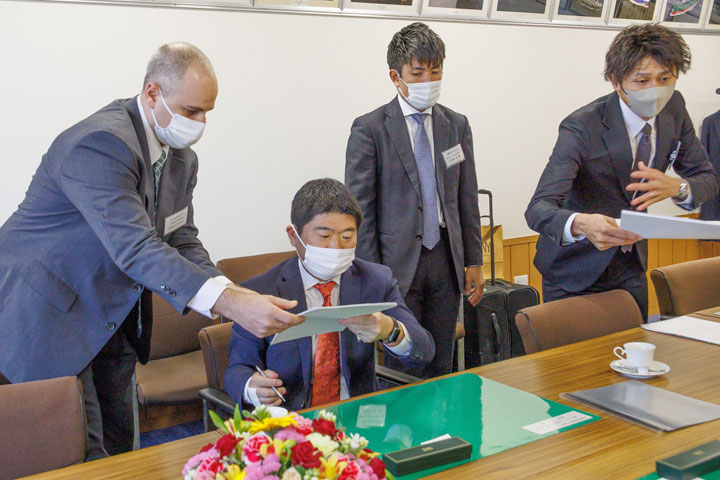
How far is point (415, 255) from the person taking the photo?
3055 mm

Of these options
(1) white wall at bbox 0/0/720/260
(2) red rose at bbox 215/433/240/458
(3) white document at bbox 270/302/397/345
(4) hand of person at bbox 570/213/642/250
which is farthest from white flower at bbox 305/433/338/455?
(1) white wall at bbox 0/0/720/260

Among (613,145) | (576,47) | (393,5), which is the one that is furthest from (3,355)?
(576,47)

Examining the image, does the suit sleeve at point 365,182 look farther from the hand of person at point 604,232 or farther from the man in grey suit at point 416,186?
the hand of person at point 604,232

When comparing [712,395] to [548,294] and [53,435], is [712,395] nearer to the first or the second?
[548,294]

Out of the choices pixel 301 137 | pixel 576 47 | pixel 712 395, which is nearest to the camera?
pixel 712 395

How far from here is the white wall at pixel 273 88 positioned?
346 cm

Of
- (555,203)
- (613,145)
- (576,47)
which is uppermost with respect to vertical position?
(576,47)

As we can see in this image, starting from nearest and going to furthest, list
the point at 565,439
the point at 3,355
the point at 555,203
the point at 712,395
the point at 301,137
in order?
the point at 565,439
the point at 712,395
the point at 3,355
the point at 555,203
the point at 301,137

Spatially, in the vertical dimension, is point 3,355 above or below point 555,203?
below

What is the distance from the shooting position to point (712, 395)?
1.91m

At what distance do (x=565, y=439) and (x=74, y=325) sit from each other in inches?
55.9

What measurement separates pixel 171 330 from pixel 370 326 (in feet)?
5.90

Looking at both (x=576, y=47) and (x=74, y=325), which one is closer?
(x=74, y=325)

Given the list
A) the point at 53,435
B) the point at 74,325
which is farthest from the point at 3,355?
the point at 53,435
